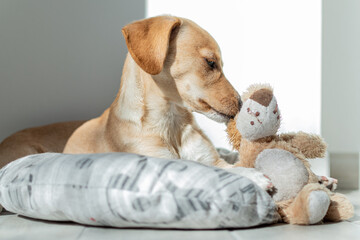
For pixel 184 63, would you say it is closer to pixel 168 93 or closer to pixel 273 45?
pixel 168 93

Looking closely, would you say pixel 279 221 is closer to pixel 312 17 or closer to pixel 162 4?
pixel 312 17

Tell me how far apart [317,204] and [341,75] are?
172 centimetres

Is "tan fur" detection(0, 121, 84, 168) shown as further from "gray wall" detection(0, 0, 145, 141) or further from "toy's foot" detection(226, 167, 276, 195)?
"toy's foot" detection(226, 167, 276, 195)

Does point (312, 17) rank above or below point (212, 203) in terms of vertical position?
above

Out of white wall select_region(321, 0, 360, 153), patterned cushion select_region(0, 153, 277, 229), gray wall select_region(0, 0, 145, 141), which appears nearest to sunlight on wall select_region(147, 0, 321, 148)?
white wall select_region(321, 0, 360, 153)

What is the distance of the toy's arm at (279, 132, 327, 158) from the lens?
1993mm

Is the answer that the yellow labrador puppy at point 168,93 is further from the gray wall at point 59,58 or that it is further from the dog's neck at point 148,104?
the gray wall at point 59,58

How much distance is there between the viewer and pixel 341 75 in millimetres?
2967

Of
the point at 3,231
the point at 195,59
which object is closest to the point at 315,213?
the point at 195,59

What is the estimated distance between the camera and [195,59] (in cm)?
221

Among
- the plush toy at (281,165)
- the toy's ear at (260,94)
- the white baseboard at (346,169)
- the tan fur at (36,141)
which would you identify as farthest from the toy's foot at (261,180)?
the tan fur at (36,141)

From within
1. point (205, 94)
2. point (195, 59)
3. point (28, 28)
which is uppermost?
point (28, 28)

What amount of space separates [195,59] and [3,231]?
4.03ft

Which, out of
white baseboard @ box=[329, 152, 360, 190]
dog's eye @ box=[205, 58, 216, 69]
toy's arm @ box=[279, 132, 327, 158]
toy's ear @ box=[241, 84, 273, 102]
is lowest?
white baseboard @ box=[329, 152, 360, 190]
